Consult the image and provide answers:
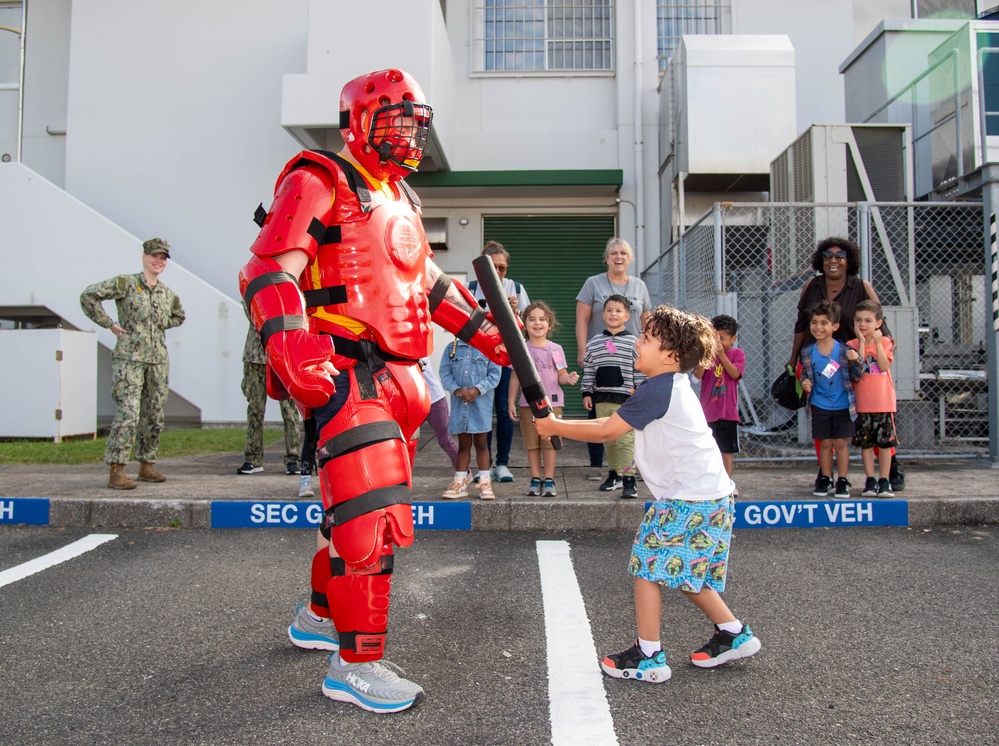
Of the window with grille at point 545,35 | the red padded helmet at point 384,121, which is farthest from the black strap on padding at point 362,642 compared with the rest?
the window with grille at point 545,35

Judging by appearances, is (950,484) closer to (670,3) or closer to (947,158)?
(947,158)

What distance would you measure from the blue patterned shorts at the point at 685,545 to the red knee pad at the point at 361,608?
928 millimetres

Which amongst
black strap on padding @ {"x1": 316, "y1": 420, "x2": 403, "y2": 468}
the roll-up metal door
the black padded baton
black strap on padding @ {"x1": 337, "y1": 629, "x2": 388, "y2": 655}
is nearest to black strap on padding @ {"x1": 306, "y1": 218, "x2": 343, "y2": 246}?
the black padded baton

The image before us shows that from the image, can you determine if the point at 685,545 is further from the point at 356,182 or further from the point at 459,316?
the point at 356,182

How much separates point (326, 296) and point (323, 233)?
22 cm

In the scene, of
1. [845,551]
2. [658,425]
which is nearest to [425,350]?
[658,425]

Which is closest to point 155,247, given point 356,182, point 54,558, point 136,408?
point 136,408

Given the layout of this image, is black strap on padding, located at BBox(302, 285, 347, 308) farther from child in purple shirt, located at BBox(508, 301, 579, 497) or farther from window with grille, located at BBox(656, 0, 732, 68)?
window with grille, located at BBox(656, 0, 732, 68)

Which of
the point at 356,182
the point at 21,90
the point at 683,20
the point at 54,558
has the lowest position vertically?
the point at 54,558

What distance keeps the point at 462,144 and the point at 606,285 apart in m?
5.87

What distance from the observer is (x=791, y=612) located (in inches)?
140

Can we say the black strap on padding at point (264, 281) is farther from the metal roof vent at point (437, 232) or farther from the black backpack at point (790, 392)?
the metal roof vent at point (437, 232)

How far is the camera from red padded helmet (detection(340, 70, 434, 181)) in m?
2.95

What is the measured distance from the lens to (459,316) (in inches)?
132
